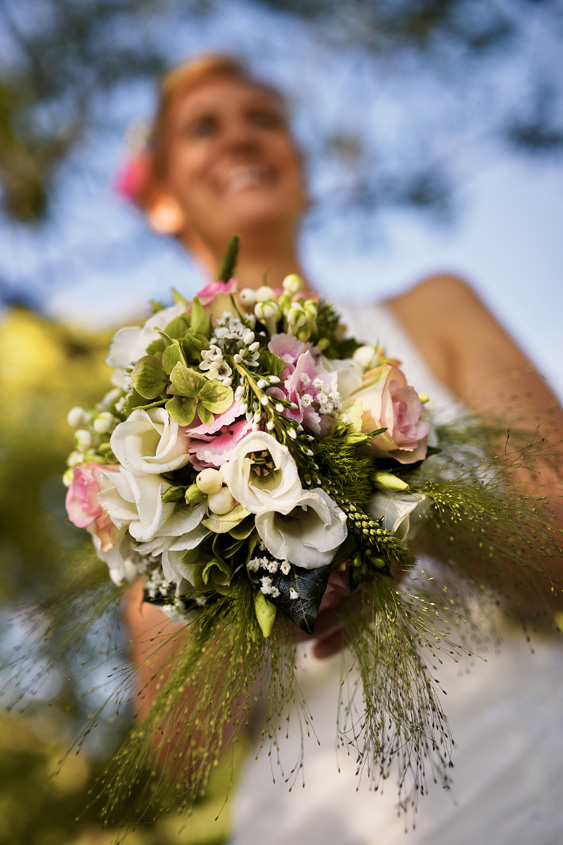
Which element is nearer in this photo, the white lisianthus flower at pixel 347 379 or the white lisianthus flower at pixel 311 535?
the white lisianthus flower at pixel 311 535

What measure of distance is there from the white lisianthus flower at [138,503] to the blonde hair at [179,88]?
1.50 m

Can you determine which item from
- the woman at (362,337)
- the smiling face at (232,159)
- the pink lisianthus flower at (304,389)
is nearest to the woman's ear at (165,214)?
the woman at (362,337)

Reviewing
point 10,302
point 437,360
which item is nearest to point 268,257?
point 437,360

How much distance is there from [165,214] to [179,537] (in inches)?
61.6

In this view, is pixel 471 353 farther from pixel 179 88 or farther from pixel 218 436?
pixel 179 88

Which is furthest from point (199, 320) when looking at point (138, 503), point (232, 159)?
point (232, 159)

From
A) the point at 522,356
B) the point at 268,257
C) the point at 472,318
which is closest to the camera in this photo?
the point at 522,356

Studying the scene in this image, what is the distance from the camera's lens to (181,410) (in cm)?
66

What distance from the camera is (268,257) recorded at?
1796 mm

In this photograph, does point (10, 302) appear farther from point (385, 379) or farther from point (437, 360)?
point (385, 379)

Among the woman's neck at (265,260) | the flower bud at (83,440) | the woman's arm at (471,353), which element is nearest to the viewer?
the flower bud at (83,440)

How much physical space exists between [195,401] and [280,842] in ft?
3.59

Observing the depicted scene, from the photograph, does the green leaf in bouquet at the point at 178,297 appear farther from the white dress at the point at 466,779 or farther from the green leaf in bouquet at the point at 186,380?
the white dress at the point at 466,779

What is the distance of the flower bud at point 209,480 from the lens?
630 mm
